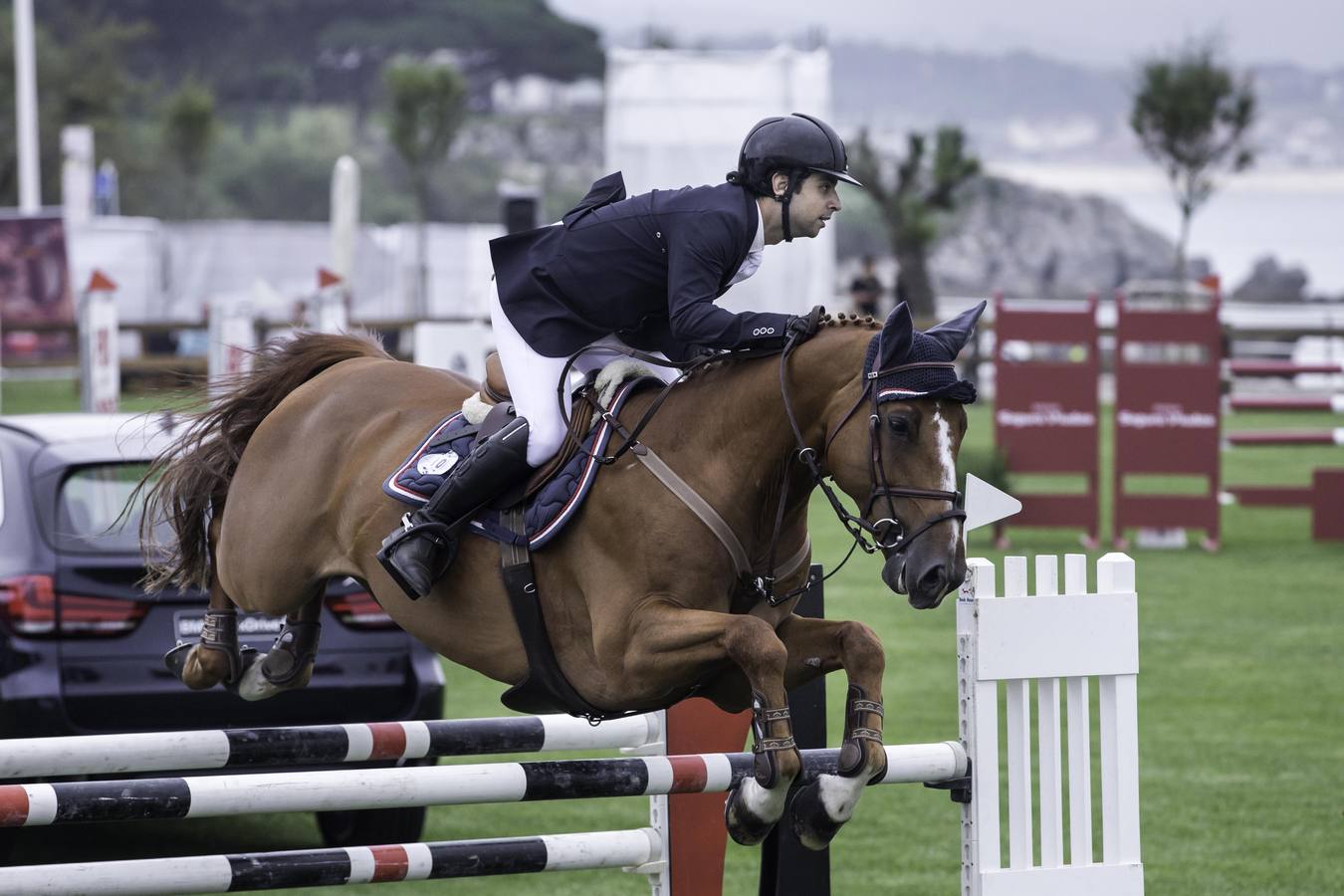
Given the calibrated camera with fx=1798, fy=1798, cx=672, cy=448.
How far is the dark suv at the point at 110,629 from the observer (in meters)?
5.32

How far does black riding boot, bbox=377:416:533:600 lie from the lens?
408 cm

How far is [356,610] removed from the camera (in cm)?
577

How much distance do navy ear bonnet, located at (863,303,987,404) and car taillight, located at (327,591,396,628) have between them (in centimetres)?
257

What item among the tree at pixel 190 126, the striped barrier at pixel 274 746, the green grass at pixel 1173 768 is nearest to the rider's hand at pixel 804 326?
the striped barrier at pixel 274 746

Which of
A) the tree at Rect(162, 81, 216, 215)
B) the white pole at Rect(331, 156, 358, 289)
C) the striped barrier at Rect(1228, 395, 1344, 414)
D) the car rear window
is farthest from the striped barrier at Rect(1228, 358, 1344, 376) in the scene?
the tree at Rect(162, 81, 216, 215)

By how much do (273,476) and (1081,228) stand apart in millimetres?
99781

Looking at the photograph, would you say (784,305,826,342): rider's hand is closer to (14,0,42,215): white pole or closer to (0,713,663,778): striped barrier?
(0,713,663,778): striped barrier

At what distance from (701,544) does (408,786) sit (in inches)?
31.2

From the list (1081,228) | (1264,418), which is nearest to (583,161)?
(1081,228)

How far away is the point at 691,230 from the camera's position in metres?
3.82

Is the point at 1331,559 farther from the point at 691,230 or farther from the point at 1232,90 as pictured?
the point at 1232,90

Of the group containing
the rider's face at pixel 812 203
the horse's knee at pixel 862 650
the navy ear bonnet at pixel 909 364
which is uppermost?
the rider's face at pixel 812 203

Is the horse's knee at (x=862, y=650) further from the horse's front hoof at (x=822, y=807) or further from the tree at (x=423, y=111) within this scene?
the tree at (x=423, y=111)

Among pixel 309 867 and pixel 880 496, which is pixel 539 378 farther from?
pixel 309 867
